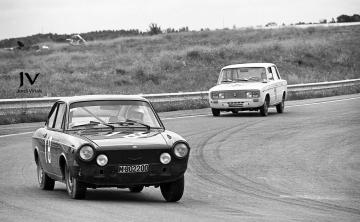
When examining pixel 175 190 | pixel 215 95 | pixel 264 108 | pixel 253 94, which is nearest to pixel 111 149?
pixel 175 190

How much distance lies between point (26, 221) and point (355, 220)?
3.28 meters

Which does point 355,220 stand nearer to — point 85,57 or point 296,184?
point 296,184

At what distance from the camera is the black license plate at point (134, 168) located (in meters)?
9.50

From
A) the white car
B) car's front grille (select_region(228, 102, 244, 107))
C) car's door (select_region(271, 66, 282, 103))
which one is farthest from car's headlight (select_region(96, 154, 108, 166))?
car's door (select_region(271, 66, 282, 103))

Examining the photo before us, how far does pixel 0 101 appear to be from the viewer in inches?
967

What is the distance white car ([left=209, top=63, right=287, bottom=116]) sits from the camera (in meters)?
24.6

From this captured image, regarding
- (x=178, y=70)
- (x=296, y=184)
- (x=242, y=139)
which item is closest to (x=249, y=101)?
(x=242, y=139)

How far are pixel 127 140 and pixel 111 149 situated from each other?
26 centimetres

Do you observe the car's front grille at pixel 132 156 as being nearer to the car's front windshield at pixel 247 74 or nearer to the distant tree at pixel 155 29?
the car's front windshield at pixel 247 74

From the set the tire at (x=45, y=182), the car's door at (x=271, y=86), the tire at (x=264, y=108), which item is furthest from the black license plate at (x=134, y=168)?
the car's door at (x=271, y=86)

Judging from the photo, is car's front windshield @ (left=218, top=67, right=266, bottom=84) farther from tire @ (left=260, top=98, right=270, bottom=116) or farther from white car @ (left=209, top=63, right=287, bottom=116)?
tire @ (left=260, top=98, right=270, bottom=116)

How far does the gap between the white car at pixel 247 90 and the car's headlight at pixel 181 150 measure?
1471 centimetres

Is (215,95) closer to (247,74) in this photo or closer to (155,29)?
(247,74)

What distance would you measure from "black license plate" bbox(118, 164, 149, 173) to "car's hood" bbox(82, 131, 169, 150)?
211mm
